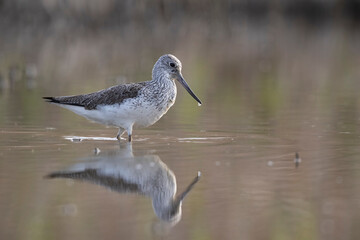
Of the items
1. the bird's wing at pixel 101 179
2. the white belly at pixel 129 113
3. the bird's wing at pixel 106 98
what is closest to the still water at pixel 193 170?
the bird's wing at pixel 101 179

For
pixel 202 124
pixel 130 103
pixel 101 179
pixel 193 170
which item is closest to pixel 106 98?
pixel 130 103

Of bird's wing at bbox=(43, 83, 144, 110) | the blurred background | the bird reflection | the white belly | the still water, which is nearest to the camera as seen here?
the still water

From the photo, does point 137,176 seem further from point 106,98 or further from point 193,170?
point 106,98

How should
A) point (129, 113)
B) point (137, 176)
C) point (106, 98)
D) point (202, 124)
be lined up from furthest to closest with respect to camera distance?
point (202, 124), point (106, 98), point (129, 113), point (137, 176)

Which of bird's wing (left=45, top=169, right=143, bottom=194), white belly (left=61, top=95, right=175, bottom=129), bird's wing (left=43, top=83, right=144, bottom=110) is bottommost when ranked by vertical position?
bird's wing (left=45, top=169, right=143, bottom=194)

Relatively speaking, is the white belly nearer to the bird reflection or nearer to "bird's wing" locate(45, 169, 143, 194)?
the bird reflection

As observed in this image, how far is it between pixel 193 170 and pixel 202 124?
3240 mm

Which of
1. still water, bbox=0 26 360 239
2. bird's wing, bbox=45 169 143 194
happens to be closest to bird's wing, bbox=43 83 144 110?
still water, bbox=0 26 360 239

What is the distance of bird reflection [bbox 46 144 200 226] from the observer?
6.39 meters

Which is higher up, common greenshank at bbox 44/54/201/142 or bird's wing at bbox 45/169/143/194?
common greenshank at bbox 44/54/201/142

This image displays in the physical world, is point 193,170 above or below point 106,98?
below

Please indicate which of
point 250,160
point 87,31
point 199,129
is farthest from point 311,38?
point 250,160

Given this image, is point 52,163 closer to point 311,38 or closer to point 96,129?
point 96,129

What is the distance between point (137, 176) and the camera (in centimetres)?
739
